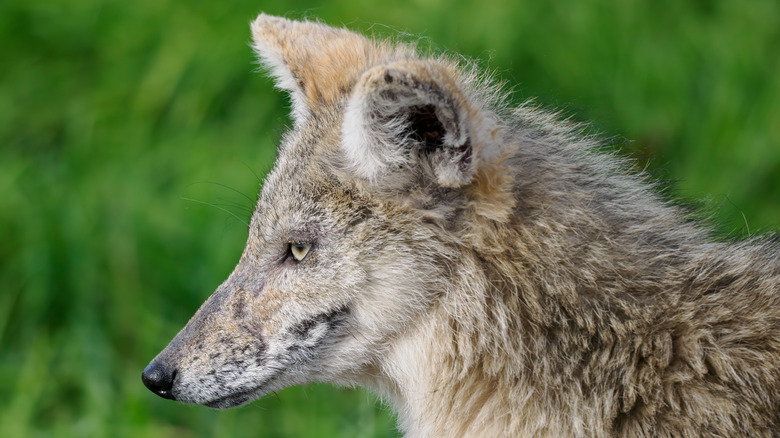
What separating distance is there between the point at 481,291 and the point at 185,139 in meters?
4.51

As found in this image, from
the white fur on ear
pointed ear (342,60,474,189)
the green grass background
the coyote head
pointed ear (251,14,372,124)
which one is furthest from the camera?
the green grass background

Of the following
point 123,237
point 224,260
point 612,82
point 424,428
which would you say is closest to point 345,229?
point 424,428

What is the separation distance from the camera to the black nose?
3668 mm

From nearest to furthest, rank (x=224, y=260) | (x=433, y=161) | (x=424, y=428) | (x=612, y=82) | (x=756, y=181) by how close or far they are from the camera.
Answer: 1. (x=433, y=161)
2. (x=424, y=428)
3. (x=224, y=260)
4. (x=756, y=181)
5. (x=612, y=82)

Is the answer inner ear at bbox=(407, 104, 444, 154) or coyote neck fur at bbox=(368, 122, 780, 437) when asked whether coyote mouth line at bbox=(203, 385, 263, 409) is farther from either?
inner ear at bbox=(407, 104, 444, 154)

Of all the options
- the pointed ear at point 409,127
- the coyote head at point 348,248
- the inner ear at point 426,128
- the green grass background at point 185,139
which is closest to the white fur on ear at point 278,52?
the coyote head at point 348,248

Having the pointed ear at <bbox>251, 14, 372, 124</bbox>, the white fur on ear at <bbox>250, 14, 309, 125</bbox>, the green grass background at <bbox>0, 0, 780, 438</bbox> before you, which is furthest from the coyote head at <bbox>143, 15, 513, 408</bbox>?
the green grass background at <bbox>0, 0, 780, 438</bbox>

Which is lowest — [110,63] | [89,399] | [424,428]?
[89,399]

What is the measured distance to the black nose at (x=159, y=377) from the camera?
3.67 meters

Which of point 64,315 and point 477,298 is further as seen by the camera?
point 64,315

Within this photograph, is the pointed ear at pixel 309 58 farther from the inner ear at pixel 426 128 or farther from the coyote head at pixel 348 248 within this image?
the inner ear at pixel 426 128

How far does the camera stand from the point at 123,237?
6.16 m

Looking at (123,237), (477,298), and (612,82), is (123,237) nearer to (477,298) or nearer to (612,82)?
(477,298)

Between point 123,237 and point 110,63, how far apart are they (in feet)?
7.09
